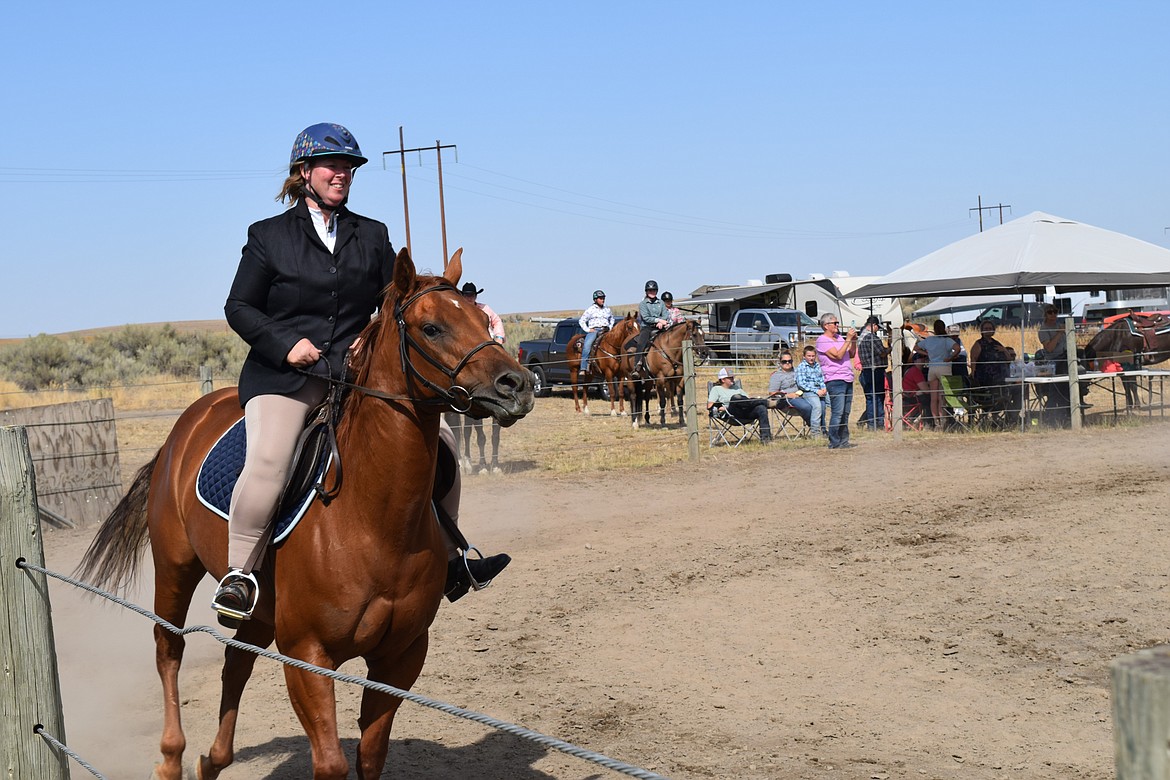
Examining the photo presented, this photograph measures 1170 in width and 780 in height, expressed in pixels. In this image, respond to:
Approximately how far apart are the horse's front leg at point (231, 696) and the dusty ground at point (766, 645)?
39cm

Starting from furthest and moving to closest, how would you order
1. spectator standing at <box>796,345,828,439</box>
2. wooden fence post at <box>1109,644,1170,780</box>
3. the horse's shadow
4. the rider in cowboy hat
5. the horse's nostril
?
the rider in cowboy hat, spectator standing at <box>796,345,828,439</box>, the horse's shadow, the horse's nostril, wooden fence post at <box>1109,644,1170,780</box>

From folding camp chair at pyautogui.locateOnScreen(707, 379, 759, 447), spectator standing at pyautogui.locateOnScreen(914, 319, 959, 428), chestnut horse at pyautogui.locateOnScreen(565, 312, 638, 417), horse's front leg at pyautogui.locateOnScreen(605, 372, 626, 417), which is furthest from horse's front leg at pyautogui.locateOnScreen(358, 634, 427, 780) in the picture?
horse's front leg at pyautogui.locateOnScreen(605, 372, 626, 417)

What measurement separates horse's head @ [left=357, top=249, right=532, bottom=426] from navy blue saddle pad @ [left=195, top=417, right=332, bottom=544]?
50cm

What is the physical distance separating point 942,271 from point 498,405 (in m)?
15.1

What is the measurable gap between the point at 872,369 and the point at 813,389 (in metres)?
1.81

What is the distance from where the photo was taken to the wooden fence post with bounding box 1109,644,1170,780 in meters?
1.34

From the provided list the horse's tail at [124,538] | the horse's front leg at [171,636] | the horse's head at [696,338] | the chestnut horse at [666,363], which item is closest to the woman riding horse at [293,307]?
the horse's front leg at [171,636]

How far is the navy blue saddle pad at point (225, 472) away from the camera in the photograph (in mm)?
4320

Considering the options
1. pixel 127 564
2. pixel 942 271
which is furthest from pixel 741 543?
pixel 942 271

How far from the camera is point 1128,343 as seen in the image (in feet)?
59.3

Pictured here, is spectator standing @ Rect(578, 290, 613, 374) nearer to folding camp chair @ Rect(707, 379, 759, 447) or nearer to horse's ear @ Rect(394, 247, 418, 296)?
folding camp chair @ Rect(707, 379, 759, 447)

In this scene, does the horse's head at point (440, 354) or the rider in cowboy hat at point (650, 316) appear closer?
the horse's head at point (440, 354)

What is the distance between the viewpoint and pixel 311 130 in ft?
14.9

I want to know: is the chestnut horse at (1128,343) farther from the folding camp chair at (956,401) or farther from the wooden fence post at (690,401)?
the wooden fence post at (690,401)
